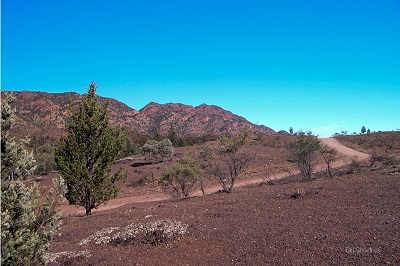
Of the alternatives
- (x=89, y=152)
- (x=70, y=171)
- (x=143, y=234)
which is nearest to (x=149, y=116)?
(x=89, y=152)

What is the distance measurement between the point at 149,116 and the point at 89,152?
140 meters

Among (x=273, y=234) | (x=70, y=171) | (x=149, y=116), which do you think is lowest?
(x=273, y=234)

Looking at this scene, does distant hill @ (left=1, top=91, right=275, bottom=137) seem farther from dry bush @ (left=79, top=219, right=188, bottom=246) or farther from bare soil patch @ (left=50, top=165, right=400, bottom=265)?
dry bush @ (left=79, top=219, right=188, bottom=246)

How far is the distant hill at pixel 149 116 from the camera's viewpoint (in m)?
107

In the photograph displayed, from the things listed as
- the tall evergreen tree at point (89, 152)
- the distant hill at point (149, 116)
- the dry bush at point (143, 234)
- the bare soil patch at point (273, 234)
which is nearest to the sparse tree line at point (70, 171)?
the tall evergreen tree at point (89, 152)

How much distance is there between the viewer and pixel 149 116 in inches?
5989

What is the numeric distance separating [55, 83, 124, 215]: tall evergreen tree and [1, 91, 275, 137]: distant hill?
261 feet

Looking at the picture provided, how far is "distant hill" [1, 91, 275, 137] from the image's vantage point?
10665cm

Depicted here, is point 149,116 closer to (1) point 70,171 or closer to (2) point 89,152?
(2) point 89,152

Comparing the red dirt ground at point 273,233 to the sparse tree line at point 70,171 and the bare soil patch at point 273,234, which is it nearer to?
the bare soil patch at point 273,234

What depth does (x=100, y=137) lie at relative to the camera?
46.0ft

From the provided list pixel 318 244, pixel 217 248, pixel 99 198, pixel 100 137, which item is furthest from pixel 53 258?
pixel 318 244

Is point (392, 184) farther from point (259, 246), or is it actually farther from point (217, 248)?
point (217, 248)

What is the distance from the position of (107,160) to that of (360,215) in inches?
438
